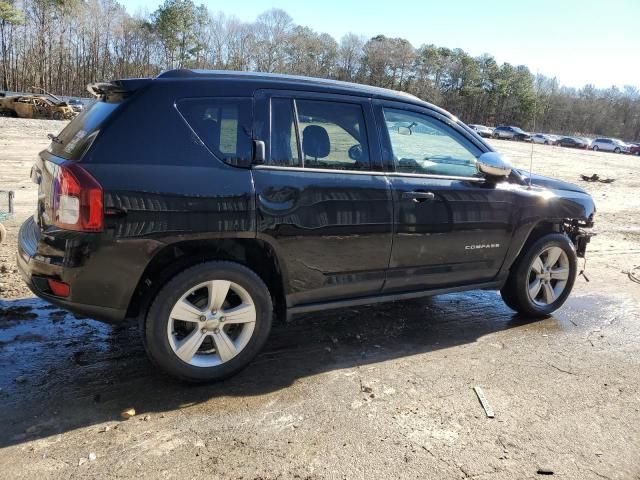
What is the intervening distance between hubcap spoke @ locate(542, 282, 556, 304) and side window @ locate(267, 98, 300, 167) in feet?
9.42

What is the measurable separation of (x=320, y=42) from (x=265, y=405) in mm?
91180

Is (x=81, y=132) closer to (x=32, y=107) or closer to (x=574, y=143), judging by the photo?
(x=32, y=107)

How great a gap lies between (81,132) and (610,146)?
68.4 metres

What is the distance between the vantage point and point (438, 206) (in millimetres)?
4039

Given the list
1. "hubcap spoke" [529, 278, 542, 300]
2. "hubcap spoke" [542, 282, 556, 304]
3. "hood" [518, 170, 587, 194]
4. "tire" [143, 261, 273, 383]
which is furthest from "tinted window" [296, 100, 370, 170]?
"hubcap spoke" [542, 282, 556, 304]

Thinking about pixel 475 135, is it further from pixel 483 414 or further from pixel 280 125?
pixel 483 414

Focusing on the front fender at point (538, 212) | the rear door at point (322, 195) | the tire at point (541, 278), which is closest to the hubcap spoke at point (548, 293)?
the tire at point (541, 278)

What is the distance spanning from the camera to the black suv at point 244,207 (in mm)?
2996

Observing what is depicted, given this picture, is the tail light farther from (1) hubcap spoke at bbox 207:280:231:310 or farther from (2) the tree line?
(2) the tree line

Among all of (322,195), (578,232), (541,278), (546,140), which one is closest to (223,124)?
(322,195)

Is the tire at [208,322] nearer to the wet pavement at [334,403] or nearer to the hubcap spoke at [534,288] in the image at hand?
the wet pavement at [334,403]

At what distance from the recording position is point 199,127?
10.6 feet

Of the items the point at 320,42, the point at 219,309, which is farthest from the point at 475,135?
the point at 320,42

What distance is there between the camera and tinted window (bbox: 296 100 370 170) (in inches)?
141
